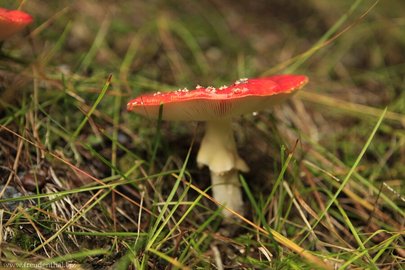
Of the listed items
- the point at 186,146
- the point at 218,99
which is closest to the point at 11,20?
the point at 218,99

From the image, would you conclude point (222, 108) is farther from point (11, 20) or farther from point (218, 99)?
point (11, 20)

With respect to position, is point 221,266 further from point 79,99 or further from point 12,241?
point 79,99

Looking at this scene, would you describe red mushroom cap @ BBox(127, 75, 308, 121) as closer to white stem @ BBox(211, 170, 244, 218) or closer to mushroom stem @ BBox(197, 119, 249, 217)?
mushroom stem @ BBox(197, 119, 249, 217)

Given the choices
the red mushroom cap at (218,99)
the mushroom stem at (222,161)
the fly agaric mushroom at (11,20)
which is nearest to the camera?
the red mushroom cap at (218,99)

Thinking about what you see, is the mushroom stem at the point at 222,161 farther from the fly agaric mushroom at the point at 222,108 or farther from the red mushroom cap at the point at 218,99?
the red mushroom cap at the point at 218,99

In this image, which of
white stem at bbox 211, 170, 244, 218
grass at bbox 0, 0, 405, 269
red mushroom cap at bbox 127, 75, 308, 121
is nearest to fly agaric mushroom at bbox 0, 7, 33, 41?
grass at bbox 0, 0, 405, 269

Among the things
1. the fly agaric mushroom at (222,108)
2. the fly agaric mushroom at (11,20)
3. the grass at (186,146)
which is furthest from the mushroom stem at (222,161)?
the fly agaric mushroom at (11,20)
